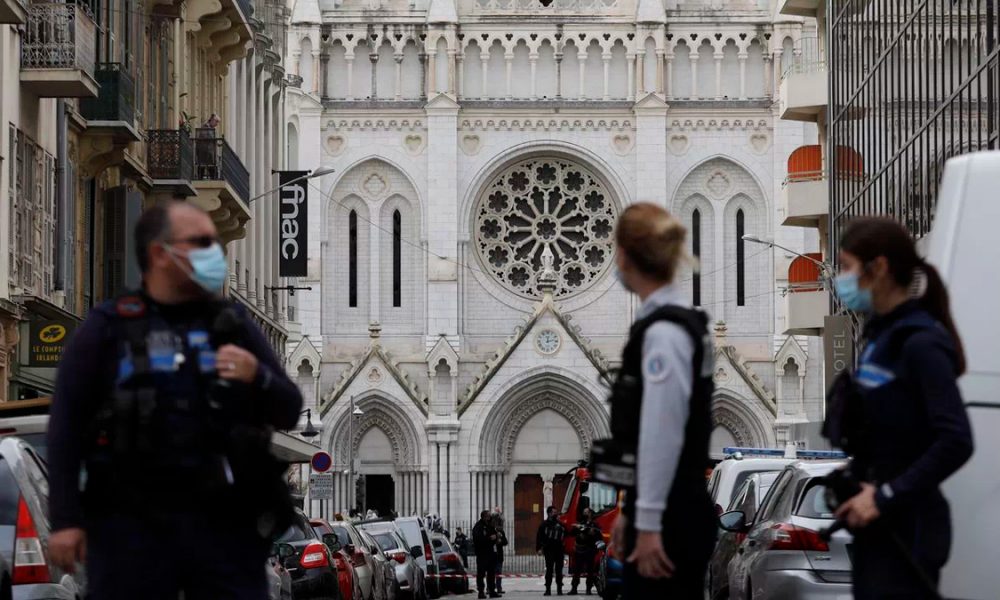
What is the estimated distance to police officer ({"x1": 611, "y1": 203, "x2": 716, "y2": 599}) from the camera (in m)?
7.02

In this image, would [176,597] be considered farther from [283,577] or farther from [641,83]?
[641,83]

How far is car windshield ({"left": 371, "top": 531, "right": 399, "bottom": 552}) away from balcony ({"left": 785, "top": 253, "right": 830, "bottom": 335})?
53.4 feet

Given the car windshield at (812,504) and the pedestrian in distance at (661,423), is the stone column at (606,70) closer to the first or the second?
the car windshield at (812,504)

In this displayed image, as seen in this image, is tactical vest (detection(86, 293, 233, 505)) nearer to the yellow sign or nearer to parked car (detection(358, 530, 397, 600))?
parked car (detection(358, 530, 397, 600))

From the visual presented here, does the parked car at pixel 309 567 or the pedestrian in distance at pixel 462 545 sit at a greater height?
the parked car at pixel 309 567

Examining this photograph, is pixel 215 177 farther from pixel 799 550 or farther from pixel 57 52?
pixel 799 550

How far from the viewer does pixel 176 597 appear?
663 cm

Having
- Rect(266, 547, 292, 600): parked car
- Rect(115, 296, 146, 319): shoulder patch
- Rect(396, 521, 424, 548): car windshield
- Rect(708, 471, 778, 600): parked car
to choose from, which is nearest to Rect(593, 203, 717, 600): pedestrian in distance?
Rect(115, 296, 146, 319): shoulder patch

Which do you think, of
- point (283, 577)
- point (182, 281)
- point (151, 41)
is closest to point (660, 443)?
point (182, 281)

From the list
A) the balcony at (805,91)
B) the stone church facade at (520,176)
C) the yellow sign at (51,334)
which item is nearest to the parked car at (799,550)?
the yellow sign at (51,334)

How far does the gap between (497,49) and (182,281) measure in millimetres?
59005

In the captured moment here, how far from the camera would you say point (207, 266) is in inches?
266

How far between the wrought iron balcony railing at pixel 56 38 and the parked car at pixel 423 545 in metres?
12.1

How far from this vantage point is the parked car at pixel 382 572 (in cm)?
2506
